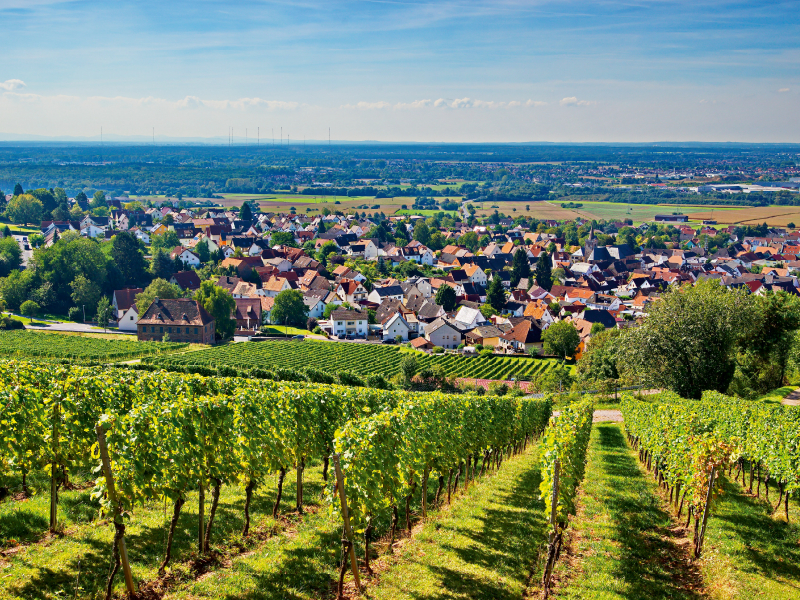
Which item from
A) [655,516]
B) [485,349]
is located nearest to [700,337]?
[655,516]

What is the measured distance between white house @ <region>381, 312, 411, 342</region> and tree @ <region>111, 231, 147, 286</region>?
49106 millimetres

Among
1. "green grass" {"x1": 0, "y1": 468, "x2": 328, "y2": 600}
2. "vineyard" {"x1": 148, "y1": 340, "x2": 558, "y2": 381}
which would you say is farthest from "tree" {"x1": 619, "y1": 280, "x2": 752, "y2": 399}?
"green grass" {"x1": 0, "y1": 468, "x2": 328, "y2": 600}

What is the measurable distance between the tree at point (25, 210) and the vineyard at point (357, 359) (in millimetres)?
109367

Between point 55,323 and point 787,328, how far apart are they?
87.9 m

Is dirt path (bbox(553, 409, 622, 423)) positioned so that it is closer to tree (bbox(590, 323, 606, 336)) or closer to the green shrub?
the green shrub

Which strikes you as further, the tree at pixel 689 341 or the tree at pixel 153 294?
the tree at pixel 153 294

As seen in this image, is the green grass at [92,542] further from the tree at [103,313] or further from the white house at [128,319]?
the tree at [103,313]

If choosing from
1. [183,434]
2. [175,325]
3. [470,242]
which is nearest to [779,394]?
[183,434]

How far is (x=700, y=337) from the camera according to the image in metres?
38.6

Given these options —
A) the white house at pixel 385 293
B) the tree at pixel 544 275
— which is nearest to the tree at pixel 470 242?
the tree at pixel 544 275

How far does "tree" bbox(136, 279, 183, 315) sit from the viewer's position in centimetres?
8131

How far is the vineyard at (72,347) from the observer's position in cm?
5694

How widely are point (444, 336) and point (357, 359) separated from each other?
783 inches

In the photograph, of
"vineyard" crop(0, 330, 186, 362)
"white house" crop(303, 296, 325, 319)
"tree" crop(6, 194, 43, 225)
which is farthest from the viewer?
"tree" crop(6, 194, 43, 225)
